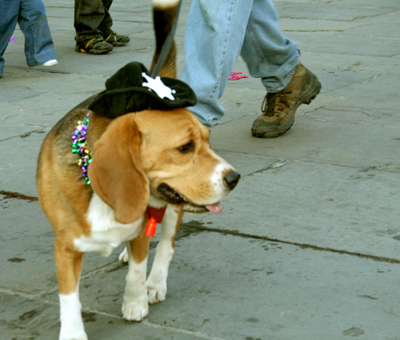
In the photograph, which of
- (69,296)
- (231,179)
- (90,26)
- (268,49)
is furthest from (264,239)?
(90,26)

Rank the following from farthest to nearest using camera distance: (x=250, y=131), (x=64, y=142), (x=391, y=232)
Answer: (x=250, y=131) → (x=391, y=232) → (x=64, y=142)

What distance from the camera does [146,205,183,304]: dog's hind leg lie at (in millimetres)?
3041

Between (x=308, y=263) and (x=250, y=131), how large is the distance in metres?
2.42

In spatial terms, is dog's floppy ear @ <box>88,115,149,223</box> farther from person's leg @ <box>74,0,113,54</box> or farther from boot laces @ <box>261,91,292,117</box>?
person's leg @ <box>74,0,113,54</box>

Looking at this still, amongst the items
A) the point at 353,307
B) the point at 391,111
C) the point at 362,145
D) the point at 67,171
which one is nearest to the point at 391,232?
the point at 353,307

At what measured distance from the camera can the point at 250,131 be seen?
5551 millimetres

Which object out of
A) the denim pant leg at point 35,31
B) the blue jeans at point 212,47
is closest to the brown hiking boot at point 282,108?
the blue jeans at point 212,47

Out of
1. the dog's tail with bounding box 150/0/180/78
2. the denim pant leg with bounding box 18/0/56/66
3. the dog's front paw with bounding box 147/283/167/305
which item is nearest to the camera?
the dog's front paw with bounding box 147/283/167/305

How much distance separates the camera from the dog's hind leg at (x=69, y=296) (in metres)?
2.63

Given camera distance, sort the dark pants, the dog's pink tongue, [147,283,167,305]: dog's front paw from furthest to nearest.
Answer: the dark pants → [147,283,167,305]: dog's front paw → the dog's pink tongue

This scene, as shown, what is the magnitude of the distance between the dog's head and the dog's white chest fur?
0.13 meters

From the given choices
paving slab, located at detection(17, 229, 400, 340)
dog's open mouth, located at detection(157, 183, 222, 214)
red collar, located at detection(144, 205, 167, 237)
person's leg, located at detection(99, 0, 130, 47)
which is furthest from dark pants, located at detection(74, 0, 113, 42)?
dog's open mouth, located at detection(157, 183, 222, 214)

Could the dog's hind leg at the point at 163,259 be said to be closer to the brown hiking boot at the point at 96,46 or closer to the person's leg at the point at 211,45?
the person's leg at the point at 211,45

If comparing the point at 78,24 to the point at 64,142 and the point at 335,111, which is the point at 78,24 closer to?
the point at 335,111
